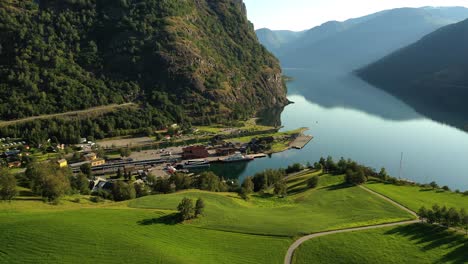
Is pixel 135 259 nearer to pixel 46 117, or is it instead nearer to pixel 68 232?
pixel 68 232

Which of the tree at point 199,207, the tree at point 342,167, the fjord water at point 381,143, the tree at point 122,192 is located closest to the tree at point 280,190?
the tree at point 342,167

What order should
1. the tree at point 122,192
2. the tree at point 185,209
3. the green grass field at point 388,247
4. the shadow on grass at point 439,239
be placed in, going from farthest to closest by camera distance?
the tree at point 122,192
the tree at point 185,209
the green grass field at point 388,247
the shadow on grass at point 439,239

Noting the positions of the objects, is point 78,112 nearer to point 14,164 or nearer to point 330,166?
point 14,164

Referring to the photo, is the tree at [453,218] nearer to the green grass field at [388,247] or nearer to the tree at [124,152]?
the green grass field at [388,247]

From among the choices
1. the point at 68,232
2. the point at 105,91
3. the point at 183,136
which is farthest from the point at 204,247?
the point at 105,91

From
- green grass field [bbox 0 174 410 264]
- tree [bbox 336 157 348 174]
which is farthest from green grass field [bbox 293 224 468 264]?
tree [bbox 336 157 348 174]

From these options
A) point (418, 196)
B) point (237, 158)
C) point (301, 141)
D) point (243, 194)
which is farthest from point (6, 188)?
point (301, 141)

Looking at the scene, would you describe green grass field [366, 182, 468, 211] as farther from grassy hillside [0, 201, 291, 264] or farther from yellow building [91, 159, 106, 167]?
yellow building [91, 159, 106, 167]
